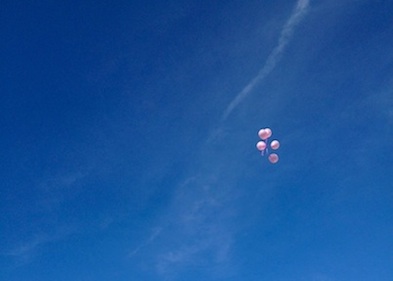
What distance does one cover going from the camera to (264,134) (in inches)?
1271

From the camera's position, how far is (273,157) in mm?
32750

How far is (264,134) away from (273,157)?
1598 millimetres
